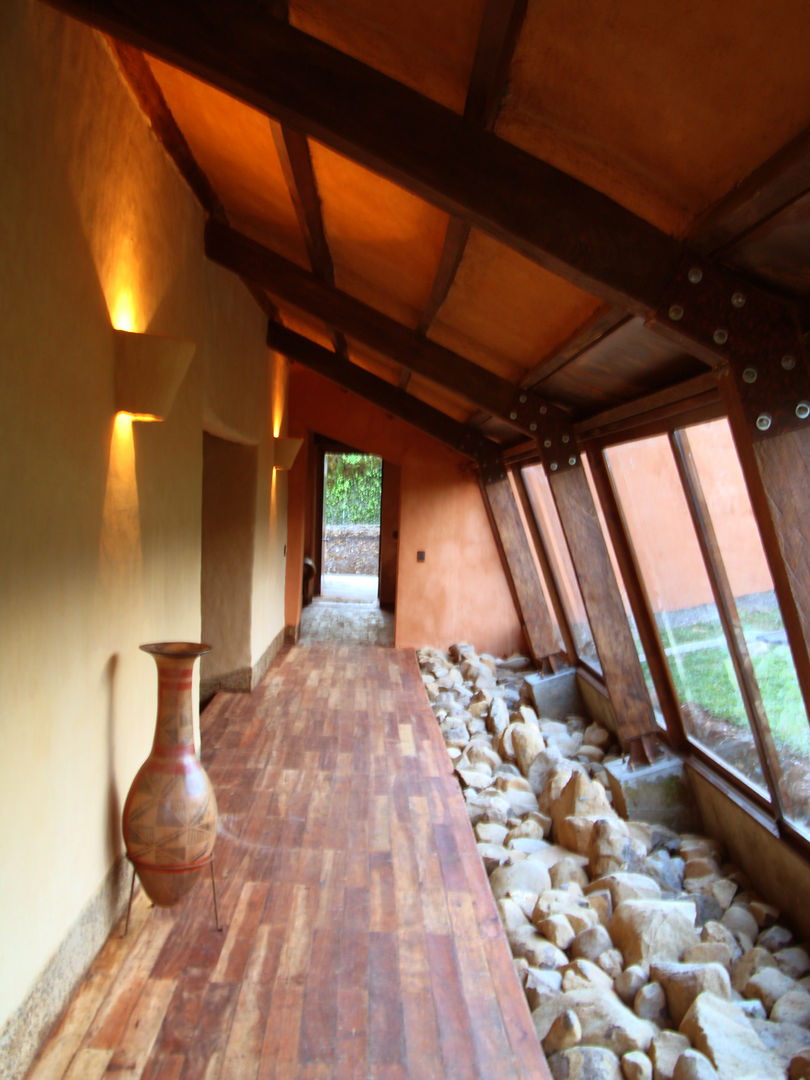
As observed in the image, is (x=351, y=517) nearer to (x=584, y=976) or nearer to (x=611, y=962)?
(x=611, y=962)

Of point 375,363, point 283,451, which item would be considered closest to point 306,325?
point 375,363

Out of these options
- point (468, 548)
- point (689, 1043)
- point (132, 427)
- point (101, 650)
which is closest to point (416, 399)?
point (468, 548)

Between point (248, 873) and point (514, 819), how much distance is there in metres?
1.67

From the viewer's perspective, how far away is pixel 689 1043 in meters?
2.47

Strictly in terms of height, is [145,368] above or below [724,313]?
above

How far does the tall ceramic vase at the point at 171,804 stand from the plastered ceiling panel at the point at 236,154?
6.52 ft

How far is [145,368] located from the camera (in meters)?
2.69

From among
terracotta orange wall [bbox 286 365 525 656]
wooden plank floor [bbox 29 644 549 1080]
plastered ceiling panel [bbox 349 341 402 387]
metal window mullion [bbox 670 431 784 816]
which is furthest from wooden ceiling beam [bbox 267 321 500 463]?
metal window mullion [bbox 670 431 784 816]

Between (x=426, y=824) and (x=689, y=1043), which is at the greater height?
(x=426, y=824)

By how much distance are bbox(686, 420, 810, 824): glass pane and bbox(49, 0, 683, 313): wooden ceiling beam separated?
128cm

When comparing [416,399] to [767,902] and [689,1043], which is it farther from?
[689,1043]

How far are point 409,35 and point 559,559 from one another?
5.26m

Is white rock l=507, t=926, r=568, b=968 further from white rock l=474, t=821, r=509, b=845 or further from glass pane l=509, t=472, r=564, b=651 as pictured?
glass pane l=509, t=472, r=564, b=651

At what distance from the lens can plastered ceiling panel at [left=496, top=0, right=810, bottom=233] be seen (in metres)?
1.47
